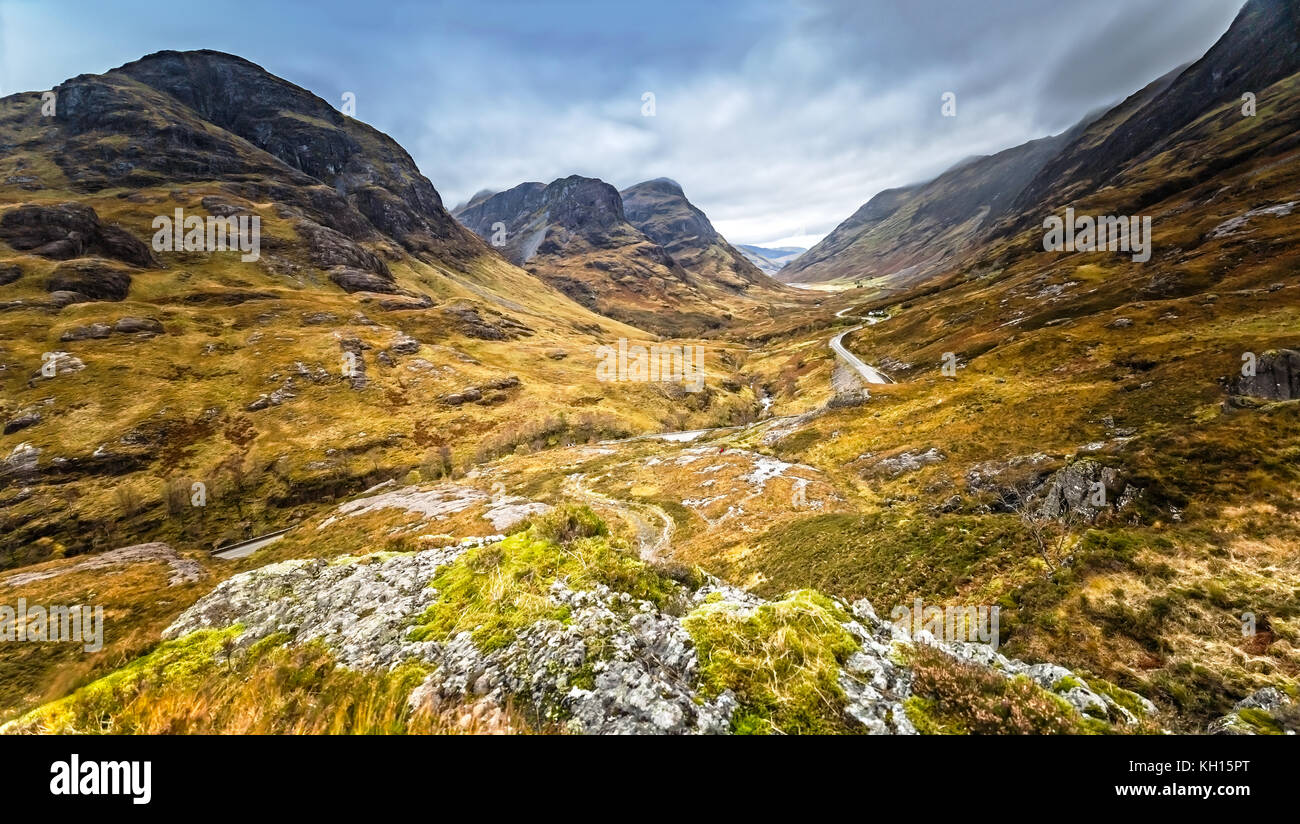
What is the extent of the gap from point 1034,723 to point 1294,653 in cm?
1403

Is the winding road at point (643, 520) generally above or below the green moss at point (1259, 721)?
below

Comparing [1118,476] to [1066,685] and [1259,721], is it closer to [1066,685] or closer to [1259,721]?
[1259,721]

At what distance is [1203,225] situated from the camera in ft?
254

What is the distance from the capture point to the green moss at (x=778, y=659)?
16.3ft

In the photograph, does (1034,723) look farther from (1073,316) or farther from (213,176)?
(213,176)

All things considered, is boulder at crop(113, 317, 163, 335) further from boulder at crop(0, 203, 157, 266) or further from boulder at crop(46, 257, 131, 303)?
boulder at crop(0, 203, 157, 266)

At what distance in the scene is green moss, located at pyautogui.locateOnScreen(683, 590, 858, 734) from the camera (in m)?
4.97

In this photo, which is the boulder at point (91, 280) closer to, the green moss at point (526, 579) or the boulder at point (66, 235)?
the boulder at point (66, 235)

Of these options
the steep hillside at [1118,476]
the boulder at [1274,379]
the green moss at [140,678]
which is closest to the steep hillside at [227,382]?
the steep hillside at [1118,476]

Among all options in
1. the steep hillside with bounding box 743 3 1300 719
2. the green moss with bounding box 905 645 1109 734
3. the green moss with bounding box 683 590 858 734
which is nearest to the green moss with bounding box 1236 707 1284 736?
the green moss with bounding box 905 645 1109 734

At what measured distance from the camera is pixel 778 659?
5.79 m

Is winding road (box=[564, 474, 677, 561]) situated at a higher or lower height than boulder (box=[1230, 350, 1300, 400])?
lower
